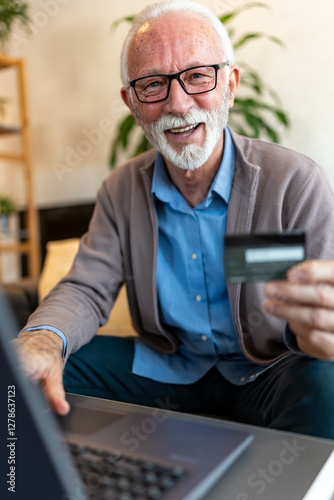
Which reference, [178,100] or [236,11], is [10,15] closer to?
[236,11]

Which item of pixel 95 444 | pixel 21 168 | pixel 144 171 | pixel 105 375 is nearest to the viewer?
pixel 95 444

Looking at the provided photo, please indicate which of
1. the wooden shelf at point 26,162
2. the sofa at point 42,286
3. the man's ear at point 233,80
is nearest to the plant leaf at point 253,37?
the man's ear at point 233,80

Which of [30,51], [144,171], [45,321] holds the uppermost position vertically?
[30,51]

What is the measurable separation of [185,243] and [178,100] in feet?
1.06

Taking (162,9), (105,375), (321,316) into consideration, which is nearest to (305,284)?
(321,316)

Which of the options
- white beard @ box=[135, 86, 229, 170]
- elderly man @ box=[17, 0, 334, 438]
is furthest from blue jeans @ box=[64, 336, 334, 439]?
white beard @ box=[135, 86, 229, 170]

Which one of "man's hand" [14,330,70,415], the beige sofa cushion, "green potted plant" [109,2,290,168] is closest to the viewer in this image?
"man's hand" [14,330,70,415]

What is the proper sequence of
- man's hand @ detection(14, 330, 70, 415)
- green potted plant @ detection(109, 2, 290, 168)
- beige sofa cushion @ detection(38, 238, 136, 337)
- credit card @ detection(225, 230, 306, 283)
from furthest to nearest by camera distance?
green potted plant @ detection(109, 2, 290, 168), beige sofa cushion @ detection(38, 238, 136, 337), man's hand @ detection(14, 330, 70, 415), credit card @ detection(225, 230, 306, 283)

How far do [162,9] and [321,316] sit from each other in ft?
2.88

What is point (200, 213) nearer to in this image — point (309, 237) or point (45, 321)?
point (309, 237)

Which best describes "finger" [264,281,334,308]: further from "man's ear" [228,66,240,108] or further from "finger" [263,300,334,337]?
"man's ear" [228,66,240,108]

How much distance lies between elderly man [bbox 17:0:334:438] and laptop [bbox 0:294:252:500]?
401 mm

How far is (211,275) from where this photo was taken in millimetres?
1115

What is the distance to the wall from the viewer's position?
2.06 m
